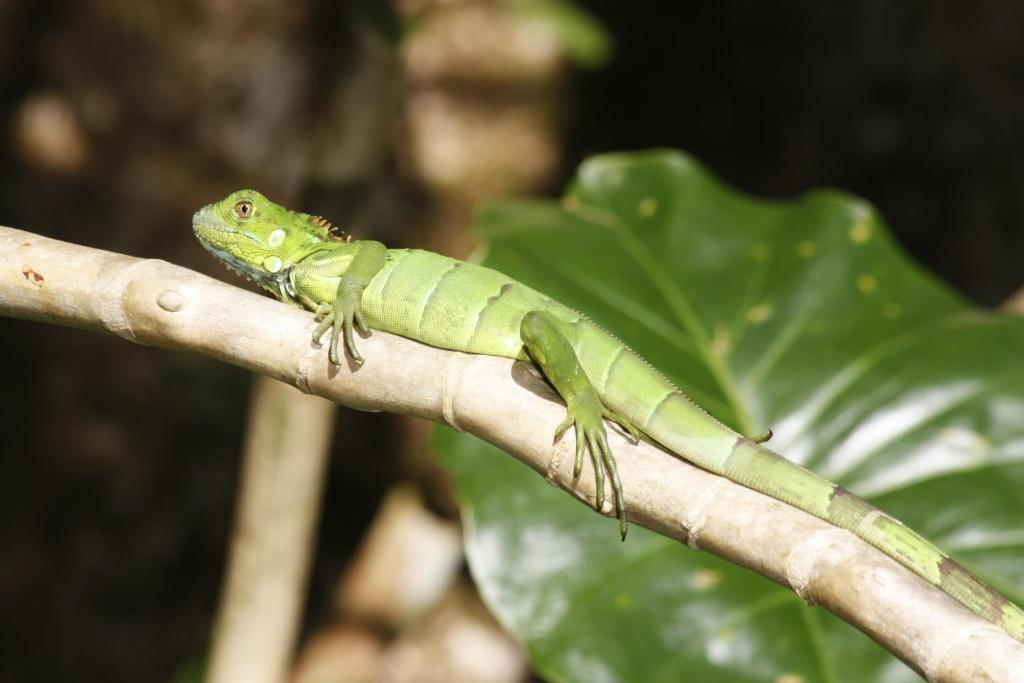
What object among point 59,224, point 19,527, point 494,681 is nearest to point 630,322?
point 494,681

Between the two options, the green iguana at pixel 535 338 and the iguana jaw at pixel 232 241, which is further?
the iguana jaw at pixel 232 241

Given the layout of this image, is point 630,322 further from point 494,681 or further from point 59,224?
point 59,224

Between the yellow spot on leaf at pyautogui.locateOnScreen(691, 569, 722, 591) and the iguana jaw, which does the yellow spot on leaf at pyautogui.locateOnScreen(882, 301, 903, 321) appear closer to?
the yellow spot on leaf at pyautogui.locateOnScreen(691, 569, 722, 591)

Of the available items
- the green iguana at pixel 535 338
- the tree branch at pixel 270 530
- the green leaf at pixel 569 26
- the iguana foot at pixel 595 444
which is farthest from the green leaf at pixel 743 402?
the tree branch at pixel 270 530

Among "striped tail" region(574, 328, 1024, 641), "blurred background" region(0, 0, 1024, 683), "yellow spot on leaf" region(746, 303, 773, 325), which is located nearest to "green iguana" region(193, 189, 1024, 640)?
"striped tail" region(574, 328, 1024, 641)

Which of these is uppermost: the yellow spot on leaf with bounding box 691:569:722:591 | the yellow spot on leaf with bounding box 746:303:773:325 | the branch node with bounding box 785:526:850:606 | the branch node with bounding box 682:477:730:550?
the branch node with bounding box 785:526:850:606

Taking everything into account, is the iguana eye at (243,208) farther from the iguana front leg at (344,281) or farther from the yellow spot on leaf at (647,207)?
the yellow spot on leaf at (647,207)
